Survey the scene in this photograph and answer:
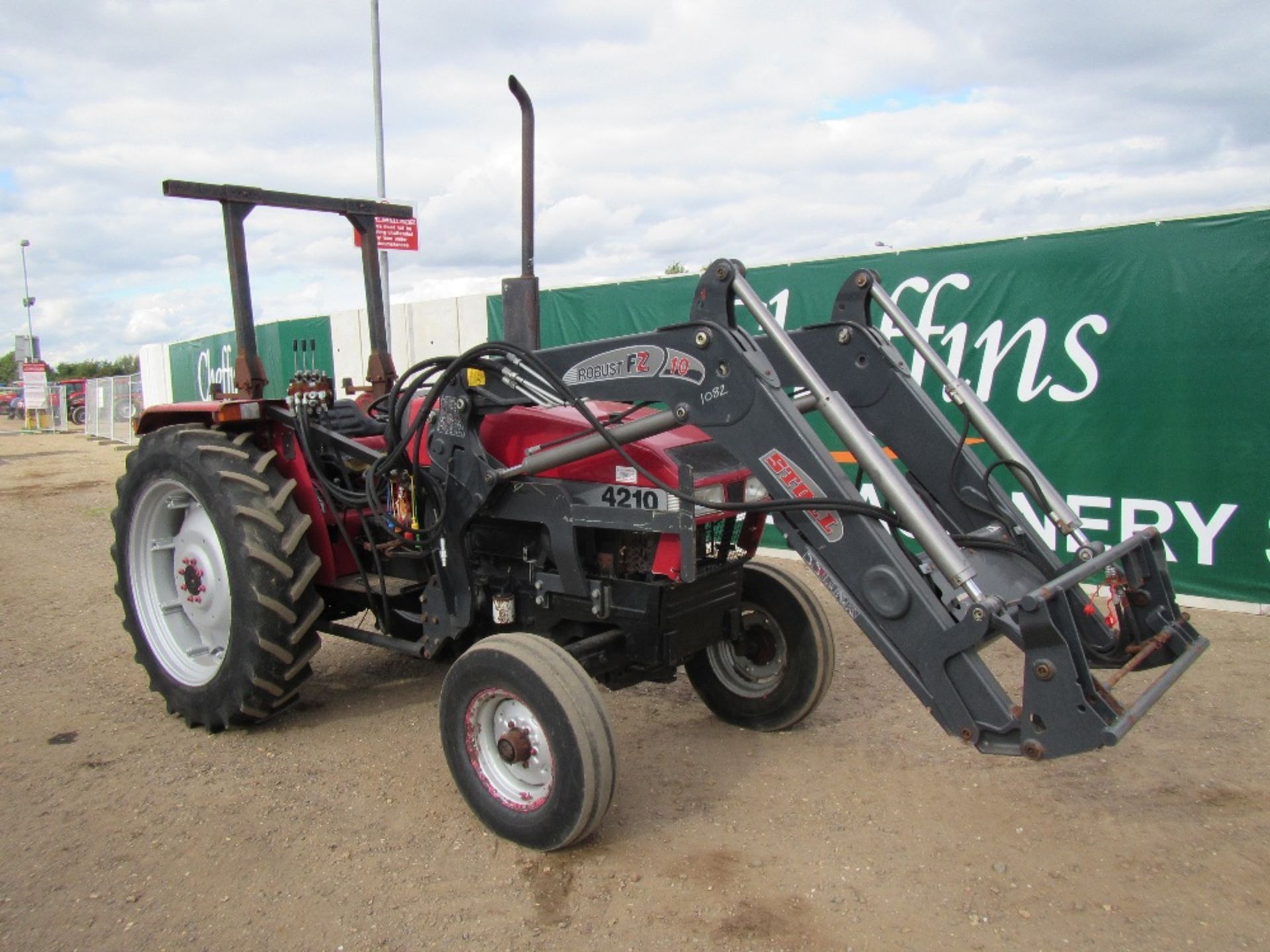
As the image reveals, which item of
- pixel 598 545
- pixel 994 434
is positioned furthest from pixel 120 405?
pixel 994 434

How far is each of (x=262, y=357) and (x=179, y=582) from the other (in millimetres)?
11810

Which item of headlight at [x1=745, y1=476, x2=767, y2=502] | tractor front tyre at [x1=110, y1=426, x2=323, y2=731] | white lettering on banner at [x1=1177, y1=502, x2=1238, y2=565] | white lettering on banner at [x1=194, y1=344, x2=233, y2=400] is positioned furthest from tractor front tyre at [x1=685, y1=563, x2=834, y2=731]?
white lettering on banner at [x1=194, y1=344, x2=233, y2=400]

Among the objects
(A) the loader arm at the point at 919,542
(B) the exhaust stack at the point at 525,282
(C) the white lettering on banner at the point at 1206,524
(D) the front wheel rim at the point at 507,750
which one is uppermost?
(B) the exhaust stack at the point at 525,282

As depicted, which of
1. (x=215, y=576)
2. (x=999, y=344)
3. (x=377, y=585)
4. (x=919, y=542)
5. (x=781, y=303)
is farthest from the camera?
(x=781, y=303)

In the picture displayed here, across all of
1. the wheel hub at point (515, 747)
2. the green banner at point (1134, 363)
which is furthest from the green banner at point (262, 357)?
the wheel hub at point (515, 747)

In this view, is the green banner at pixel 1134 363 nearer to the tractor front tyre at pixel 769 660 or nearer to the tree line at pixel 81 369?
the tractor front tyre at pixel 769 660

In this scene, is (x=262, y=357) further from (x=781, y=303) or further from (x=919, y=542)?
(x=919, y=542)

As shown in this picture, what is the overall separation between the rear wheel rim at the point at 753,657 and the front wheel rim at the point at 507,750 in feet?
3.75

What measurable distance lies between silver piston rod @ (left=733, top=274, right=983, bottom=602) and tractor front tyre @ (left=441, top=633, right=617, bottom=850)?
1157mm

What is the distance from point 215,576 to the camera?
174 inches

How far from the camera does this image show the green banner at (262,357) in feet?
42.8

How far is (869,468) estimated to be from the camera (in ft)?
9.11

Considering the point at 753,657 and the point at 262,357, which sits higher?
the point at 262,357

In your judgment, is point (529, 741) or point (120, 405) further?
point (120, 405)
